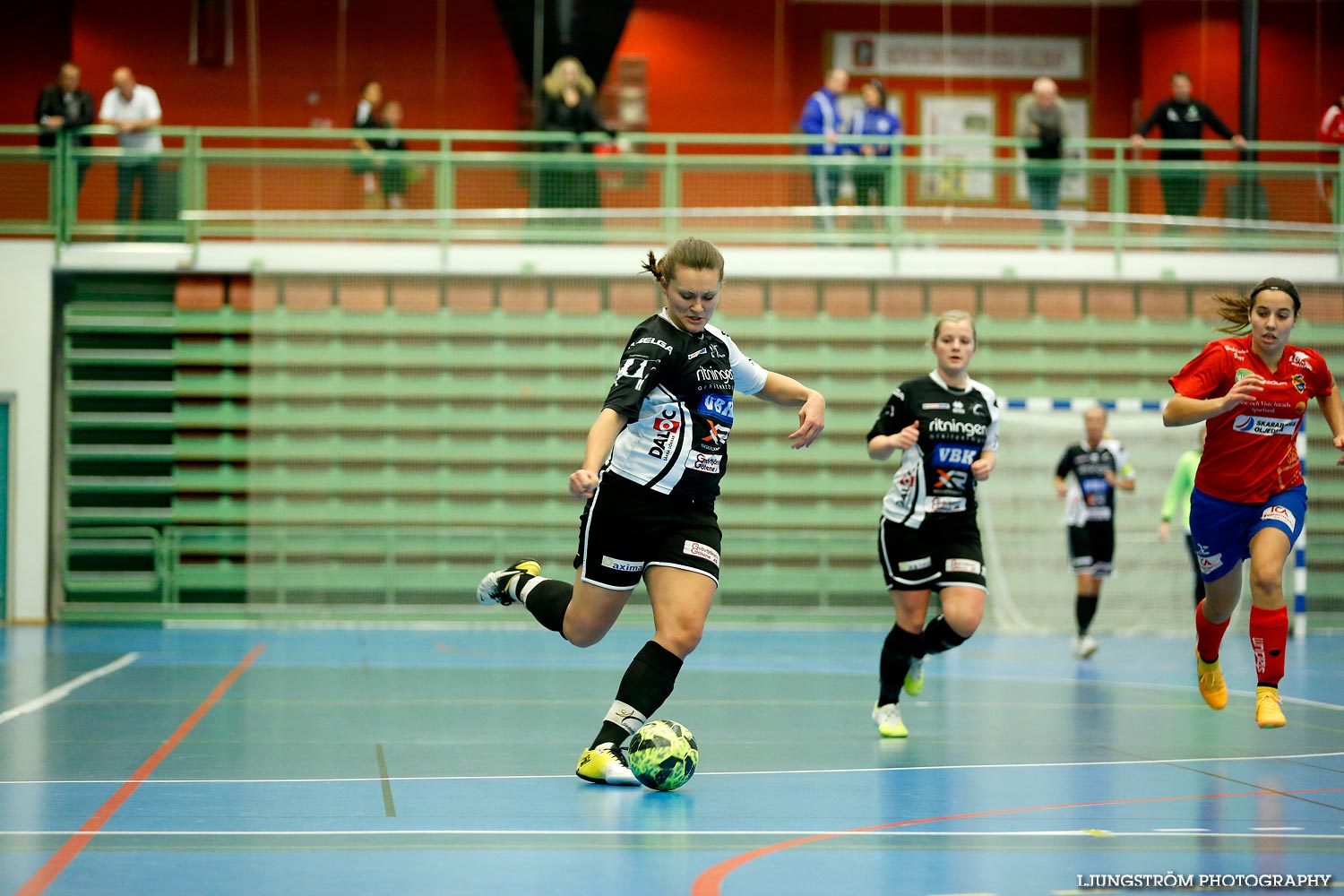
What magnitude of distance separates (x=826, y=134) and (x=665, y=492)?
12.3 m

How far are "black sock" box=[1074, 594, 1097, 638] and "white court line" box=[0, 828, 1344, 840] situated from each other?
924cm

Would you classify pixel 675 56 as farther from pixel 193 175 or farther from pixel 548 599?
pixel 548 599

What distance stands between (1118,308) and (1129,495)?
7.58ft

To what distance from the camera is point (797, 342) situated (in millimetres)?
18266

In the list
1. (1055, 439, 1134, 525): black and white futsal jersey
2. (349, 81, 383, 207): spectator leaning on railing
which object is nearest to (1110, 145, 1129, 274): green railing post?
(1055, 439, 1134, 525): black and white futsal jersey

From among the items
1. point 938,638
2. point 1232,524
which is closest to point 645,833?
point 938,638

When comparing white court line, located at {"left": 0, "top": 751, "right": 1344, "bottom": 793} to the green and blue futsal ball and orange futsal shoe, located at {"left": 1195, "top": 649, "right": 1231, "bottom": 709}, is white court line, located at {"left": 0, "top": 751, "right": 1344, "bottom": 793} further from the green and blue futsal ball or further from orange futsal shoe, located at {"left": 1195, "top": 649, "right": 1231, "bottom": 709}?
orange futsal shoe, located at {"left": 1195, "top": 649, "right": 1231, "bottom": 709}

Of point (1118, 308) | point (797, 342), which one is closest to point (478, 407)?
point (797, 342)

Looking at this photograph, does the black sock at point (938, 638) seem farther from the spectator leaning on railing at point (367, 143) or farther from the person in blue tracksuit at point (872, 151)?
the spectator leaning on railing at point (367, 143)

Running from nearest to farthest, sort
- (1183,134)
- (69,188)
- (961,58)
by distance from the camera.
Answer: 1. (69,188)
2. (1183,134)
3. (961,58)

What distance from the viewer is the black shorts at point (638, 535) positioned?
625 cm

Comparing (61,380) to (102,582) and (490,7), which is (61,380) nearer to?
(102,582)

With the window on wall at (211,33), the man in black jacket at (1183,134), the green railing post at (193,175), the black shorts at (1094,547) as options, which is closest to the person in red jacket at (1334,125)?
the man in black jacket at (1183,134)

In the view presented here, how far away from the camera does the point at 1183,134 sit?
18562 millimetres
